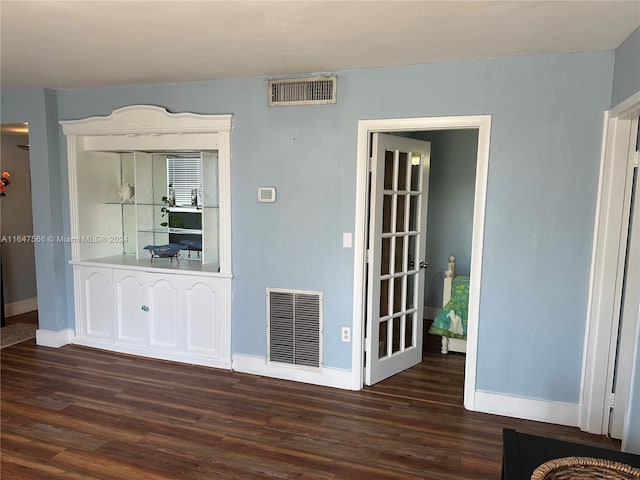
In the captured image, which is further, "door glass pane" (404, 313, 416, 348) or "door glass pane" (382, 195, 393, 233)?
"door glass pane" (404, 313, 416, 348)

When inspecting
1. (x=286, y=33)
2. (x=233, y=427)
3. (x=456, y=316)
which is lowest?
(x=233, y=427)

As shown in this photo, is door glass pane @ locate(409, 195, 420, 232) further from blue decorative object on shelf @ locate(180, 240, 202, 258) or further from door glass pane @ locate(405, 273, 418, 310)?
blue decorative object on shelf @ locate(180, 240, 202, 258)

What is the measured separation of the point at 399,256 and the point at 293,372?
4.31ft

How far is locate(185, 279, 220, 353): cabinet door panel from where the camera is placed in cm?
391

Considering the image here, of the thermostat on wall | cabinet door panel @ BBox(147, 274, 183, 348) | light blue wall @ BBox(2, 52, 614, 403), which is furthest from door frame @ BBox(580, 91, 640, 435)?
cabinet door panel @ BBox(147, 274, 183, 348)

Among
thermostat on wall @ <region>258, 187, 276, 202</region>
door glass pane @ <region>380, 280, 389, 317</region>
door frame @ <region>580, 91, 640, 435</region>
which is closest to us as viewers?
door frame @ <region>580, 91, 640, 435</region>

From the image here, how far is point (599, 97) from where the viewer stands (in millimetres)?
2828

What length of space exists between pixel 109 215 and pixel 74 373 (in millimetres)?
1636

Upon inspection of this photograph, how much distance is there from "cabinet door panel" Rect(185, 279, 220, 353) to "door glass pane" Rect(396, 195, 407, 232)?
1.67m

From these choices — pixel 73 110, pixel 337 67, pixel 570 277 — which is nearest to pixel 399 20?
pixel 337 67

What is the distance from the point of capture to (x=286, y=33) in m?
2.54

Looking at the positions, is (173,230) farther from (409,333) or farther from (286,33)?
(286,33)

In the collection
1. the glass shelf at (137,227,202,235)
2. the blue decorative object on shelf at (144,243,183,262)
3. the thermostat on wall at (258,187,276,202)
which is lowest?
the blue decorative object on shelf at (144,243,183,262)

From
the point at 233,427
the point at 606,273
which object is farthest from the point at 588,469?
the point at 233,427
